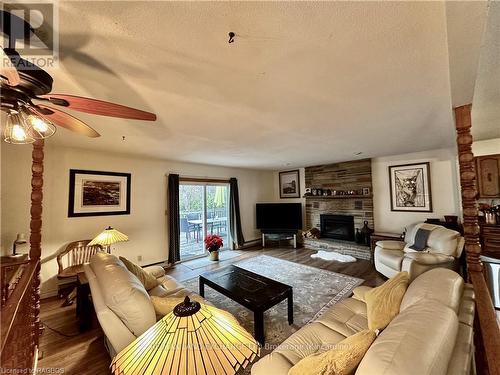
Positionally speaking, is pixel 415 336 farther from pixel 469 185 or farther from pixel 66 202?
pixel 66 202

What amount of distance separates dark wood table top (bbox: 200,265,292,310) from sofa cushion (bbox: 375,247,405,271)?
6.43 ft

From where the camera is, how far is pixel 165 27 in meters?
1.06

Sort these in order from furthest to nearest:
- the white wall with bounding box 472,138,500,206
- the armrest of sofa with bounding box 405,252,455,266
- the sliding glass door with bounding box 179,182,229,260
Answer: the sliding glass door with bounding box 179,182,229,260 → the white wall with bounding box 472,138,500,206 → the armrest of sofa with bounding box 405,252,455,266

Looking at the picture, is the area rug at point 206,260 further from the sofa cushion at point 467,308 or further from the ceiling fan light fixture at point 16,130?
the sofa cushion at point 467,308

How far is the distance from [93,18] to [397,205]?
569cm

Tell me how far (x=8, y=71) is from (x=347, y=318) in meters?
2.67

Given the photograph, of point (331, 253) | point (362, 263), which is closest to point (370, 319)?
point (362, 263)

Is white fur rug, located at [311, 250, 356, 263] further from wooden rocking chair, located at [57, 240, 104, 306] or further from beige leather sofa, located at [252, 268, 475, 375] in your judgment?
wooden rocking chair, located at [57, 240, 104, 306]

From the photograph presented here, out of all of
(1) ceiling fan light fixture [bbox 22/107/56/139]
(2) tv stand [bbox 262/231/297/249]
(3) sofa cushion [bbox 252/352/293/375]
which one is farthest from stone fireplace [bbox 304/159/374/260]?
(1) ceiling fan light fixture [bbox 22/107/56/139]

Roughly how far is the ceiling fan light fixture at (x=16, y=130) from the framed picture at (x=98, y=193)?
2751mm

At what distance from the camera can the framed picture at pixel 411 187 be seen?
436cm

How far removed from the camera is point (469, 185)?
1.72 meters

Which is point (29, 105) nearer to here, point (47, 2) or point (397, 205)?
point (47, 2)

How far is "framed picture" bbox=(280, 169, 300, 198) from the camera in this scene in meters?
6.67
